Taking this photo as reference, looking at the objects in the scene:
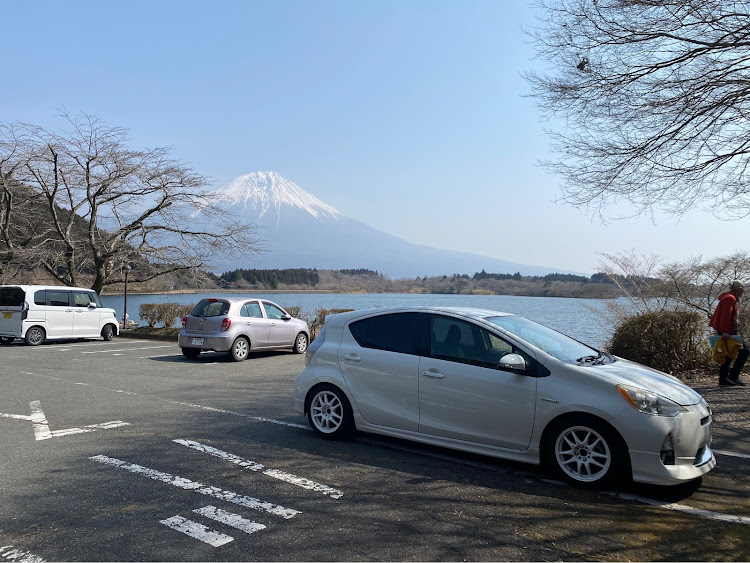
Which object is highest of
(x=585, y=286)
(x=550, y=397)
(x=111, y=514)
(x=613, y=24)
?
(x=613, y=24)

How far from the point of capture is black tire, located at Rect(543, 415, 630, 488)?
4738mm

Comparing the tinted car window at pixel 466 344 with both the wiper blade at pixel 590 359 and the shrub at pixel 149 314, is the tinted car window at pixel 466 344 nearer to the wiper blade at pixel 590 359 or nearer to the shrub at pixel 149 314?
the wiper blade at pixel 590 359

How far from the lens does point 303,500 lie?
450cm

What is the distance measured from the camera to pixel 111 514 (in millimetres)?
4195

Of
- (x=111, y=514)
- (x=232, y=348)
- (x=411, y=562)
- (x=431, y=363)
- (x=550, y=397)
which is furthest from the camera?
(x=232, y=348)

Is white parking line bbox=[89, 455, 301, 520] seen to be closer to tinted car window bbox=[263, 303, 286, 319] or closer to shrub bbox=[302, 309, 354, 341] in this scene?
tinted car window bbox=[263, 303, 286, 319]

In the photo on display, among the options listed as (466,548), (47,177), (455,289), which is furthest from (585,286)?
(47,177)

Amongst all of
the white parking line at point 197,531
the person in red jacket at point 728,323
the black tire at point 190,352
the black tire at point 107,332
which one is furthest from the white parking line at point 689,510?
the black tire at point 107,332

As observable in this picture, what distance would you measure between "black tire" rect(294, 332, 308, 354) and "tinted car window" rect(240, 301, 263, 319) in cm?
142

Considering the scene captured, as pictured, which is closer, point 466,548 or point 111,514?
point 466,548

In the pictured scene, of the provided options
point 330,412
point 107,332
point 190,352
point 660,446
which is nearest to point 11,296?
point 107,332

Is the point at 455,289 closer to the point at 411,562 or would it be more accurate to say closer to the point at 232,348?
the point at 232,348

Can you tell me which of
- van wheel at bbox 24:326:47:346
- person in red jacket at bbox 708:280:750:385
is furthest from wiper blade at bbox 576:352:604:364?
van wheel at bbox 24:326:47:346

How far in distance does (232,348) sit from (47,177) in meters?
14.9
